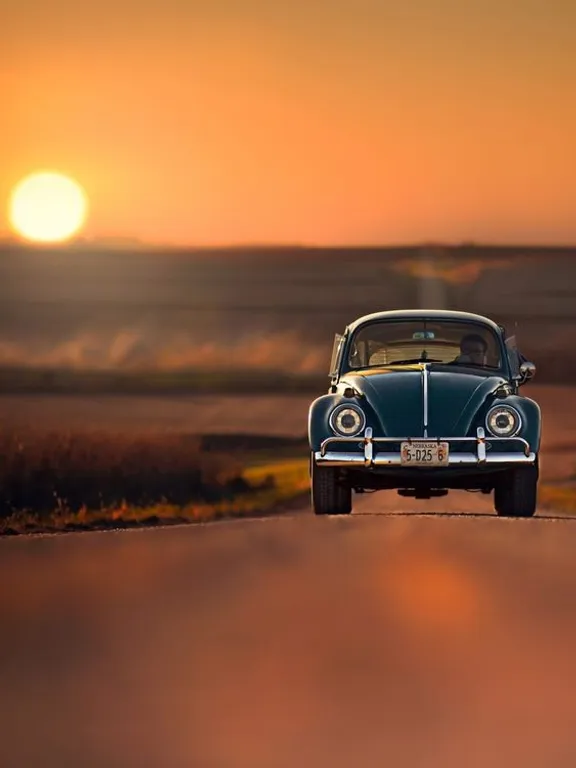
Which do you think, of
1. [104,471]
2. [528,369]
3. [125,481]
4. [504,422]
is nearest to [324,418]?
[504,422]

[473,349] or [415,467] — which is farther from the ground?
[473,349]

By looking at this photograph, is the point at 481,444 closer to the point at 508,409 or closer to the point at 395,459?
the point at 508,409

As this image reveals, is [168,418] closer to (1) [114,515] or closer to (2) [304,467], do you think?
(2) [304,467]

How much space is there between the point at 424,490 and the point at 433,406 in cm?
85

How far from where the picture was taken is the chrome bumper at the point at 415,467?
46.2 feet

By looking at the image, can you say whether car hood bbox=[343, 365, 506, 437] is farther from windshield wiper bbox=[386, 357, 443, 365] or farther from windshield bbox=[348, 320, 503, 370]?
windshield bbox=[348, 320, 503, 370]

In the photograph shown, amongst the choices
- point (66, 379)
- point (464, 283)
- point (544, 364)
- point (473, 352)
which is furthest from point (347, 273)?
point (473, 352)

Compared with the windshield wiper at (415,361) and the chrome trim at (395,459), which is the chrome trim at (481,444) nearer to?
the chrome trim at (395,459)

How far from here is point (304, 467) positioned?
31156 mm

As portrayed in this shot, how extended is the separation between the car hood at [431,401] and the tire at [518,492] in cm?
62

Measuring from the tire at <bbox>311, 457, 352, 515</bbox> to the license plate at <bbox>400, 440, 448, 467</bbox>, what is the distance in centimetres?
89

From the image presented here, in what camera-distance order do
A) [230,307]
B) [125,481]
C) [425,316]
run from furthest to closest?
[230,307] → [125,481] → [425,316]

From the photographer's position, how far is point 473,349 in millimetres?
16828

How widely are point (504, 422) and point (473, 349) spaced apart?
246 centimetres
